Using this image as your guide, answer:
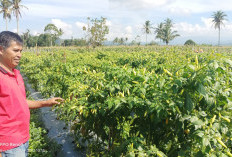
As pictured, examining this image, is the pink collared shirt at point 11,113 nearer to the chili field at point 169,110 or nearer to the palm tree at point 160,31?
the chili field at point 169,110

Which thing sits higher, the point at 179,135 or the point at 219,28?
the point at 219,28

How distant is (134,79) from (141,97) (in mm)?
239

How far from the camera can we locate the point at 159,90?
1.63m

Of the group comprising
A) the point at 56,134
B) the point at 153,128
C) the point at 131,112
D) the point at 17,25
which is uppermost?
the point at 17,25

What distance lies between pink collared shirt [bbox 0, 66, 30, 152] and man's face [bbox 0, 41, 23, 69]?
9 centimetres

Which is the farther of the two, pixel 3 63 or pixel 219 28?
pixel 219 28

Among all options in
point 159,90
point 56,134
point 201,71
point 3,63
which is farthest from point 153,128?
point 56,134

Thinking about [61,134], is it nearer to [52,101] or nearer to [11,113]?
[52,101]

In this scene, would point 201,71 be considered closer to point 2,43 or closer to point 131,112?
point 131,112

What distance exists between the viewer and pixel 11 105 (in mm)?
1646

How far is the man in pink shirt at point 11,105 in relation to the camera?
1624 millimetres

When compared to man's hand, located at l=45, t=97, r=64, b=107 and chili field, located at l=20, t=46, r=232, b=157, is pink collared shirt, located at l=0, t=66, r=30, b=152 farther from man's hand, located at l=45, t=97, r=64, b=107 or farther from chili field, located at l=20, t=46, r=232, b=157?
chili field, located at l=20, t=46, r=232, b=157

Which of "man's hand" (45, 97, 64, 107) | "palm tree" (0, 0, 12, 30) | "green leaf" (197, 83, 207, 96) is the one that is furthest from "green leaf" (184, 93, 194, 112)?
"palm tree" (0, 0, 12, 30)

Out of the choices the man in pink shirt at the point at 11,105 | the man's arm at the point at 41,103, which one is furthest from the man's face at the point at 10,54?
the man's arm at the point at 41,103
